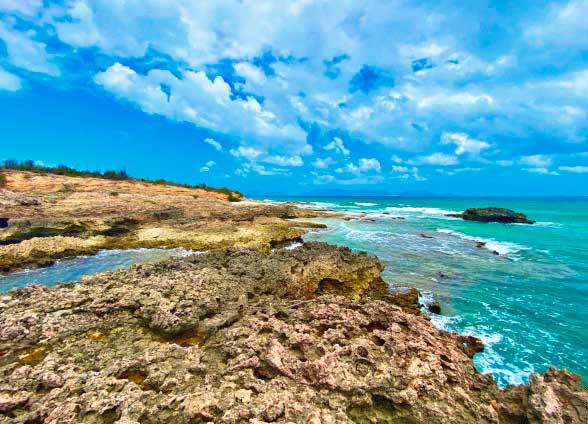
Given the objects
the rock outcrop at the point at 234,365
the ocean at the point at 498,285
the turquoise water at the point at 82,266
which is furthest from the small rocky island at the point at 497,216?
the rock outcrop at the point at 234,365

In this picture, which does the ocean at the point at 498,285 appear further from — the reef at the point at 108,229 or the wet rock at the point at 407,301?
the reef at the point at 108,229

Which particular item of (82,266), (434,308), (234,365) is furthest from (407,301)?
(82,266)

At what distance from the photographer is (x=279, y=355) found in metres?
7.64

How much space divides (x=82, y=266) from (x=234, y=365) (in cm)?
2201

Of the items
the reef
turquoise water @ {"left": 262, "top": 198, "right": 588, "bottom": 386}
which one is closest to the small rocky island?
turquoise water @ {"left": 262, "top": 198, "right": 588, "bottom": 386}

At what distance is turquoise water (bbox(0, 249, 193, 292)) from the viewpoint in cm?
2022

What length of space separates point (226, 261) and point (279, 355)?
31.6ft

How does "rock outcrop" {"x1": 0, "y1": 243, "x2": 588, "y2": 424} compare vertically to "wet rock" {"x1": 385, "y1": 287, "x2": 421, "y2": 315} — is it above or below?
above

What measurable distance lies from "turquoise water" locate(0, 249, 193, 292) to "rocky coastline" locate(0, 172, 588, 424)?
9936 millimetres

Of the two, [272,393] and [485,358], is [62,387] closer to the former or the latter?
[272,393]

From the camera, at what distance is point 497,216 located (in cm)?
7081

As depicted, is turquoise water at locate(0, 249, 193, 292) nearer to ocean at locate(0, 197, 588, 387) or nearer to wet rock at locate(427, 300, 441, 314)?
ocean at locate(0, 197, 588, 387)

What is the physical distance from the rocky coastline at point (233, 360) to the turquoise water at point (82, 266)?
32.6 ft

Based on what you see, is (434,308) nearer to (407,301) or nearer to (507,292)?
(407,301)
